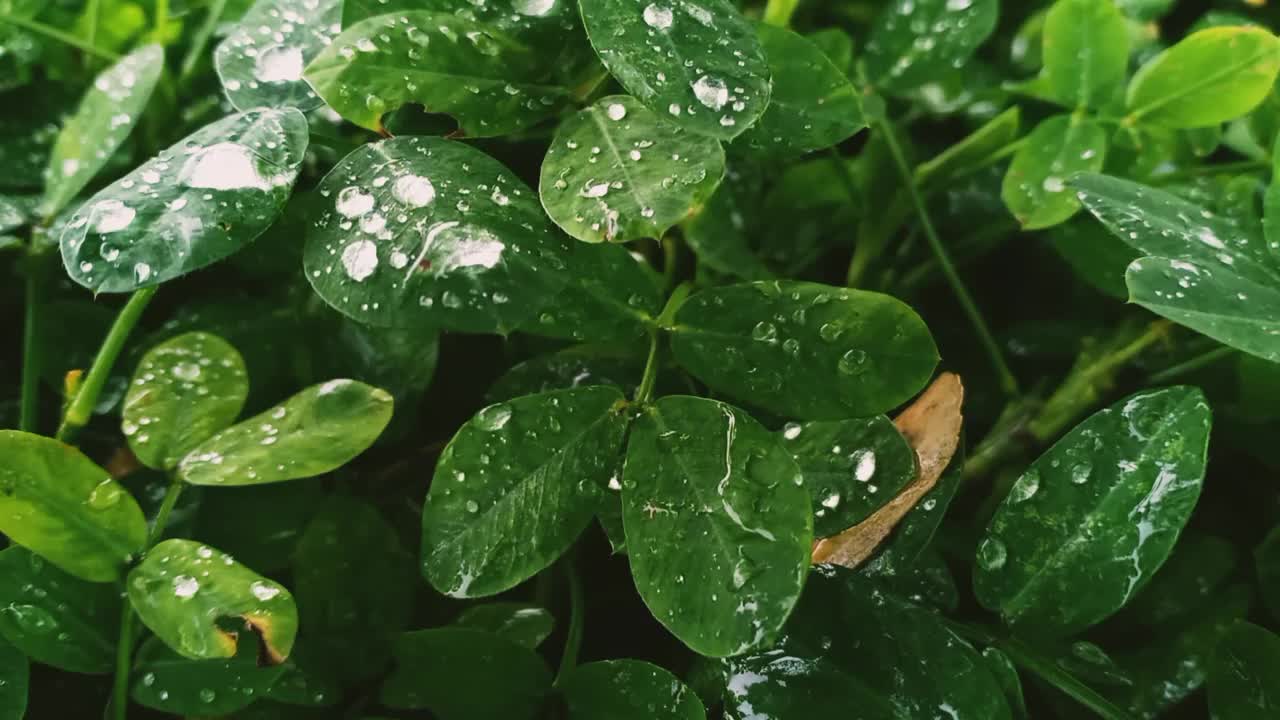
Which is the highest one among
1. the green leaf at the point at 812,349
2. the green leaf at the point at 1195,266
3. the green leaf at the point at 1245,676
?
the green leaf at the point at 1195,266

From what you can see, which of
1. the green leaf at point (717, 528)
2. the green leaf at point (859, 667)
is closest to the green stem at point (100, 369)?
the green leaf at point (717, 528)

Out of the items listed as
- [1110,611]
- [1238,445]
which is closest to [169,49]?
[1110,611]

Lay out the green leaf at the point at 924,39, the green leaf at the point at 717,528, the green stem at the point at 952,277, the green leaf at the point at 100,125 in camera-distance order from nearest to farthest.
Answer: the green leaf at the point at 717,528
the green leaf at the point at 100,125
the green stem at the point at 952,277
the green leaf at the point at 924,39

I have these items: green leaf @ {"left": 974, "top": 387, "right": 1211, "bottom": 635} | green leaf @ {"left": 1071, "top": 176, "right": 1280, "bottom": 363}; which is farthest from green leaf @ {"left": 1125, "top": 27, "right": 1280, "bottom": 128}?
green leaf @ {"left": 974, "top": 387, "right": 1211, "bottom": 635}

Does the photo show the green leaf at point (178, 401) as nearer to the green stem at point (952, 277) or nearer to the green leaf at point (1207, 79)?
the green stem at point (952, 277)

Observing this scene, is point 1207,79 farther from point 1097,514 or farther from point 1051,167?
point 1097,514

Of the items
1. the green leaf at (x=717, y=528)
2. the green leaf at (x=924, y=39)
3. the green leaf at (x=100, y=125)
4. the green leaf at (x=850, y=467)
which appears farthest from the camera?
the green leaf at (x=924, y=39)

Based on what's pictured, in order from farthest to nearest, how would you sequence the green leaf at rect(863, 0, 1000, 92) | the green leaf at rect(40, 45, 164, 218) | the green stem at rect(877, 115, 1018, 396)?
1. the green leaf at rect(863, 0, 1000, 92)
2. the green stem at rect(877, 115, 1018, 396)
3. the green leaf at rect(40, 45, 164, 218)

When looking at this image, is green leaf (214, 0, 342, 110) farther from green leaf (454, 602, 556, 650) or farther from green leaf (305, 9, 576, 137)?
green leaf (454, 602, 556, 650)
